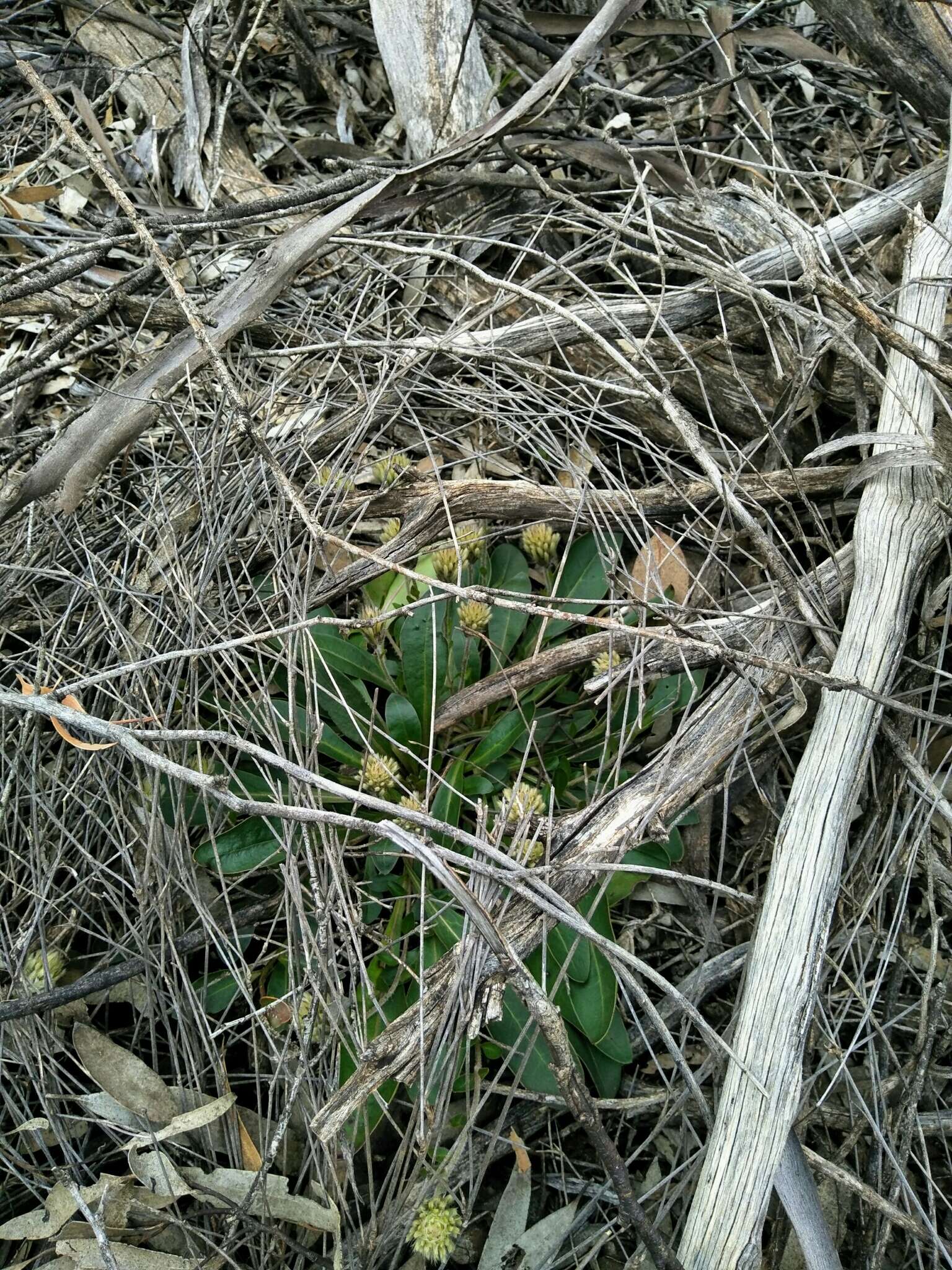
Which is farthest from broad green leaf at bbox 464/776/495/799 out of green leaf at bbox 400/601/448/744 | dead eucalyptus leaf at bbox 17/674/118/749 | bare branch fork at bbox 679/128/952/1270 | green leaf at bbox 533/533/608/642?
dead eucalyptus leaf at bbox 17/674/118/749

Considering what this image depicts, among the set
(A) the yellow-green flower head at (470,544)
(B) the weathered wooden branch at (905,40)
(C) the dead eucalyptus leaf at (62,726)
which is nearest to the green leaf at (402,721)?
(A) the yellow-green flower head at (470,544)

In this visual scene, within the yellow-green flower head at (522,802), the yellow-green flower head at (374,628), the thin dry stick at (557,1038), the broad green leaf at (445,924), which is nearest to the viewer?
the thin dry stick at (557,1038)

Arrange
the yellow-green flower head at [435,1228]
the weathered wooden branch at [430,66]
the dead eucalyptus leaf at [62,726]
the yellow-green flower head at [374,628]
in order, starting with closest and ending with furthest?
the dead eucalyptus leaf at [62,726], the yellow-green flower head at [435,1228], the yellow-green flower head at [374,628], the weathered wooden branch at [430,66]

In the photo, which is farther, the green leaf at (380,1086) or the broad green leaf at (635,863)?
the broad green leaf at (635,863)

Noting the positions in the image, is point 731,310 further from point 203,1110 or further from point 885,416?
point 203,1110

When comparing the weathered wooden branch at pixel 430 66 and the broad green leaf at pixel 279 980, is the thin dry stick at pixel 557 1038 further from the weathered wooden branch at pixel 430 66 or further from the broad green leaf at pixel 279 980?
the weathered wooden branch at pixel 430 66

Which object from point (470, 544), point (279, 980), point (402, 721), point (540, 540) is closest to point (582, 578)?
point (540, 540)

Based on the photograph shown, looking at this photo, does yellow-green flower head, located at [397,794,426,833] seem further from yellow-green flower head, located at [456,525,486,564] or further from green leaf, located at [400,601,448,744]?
yellow-green flower head, located at [456,525,486,564]
